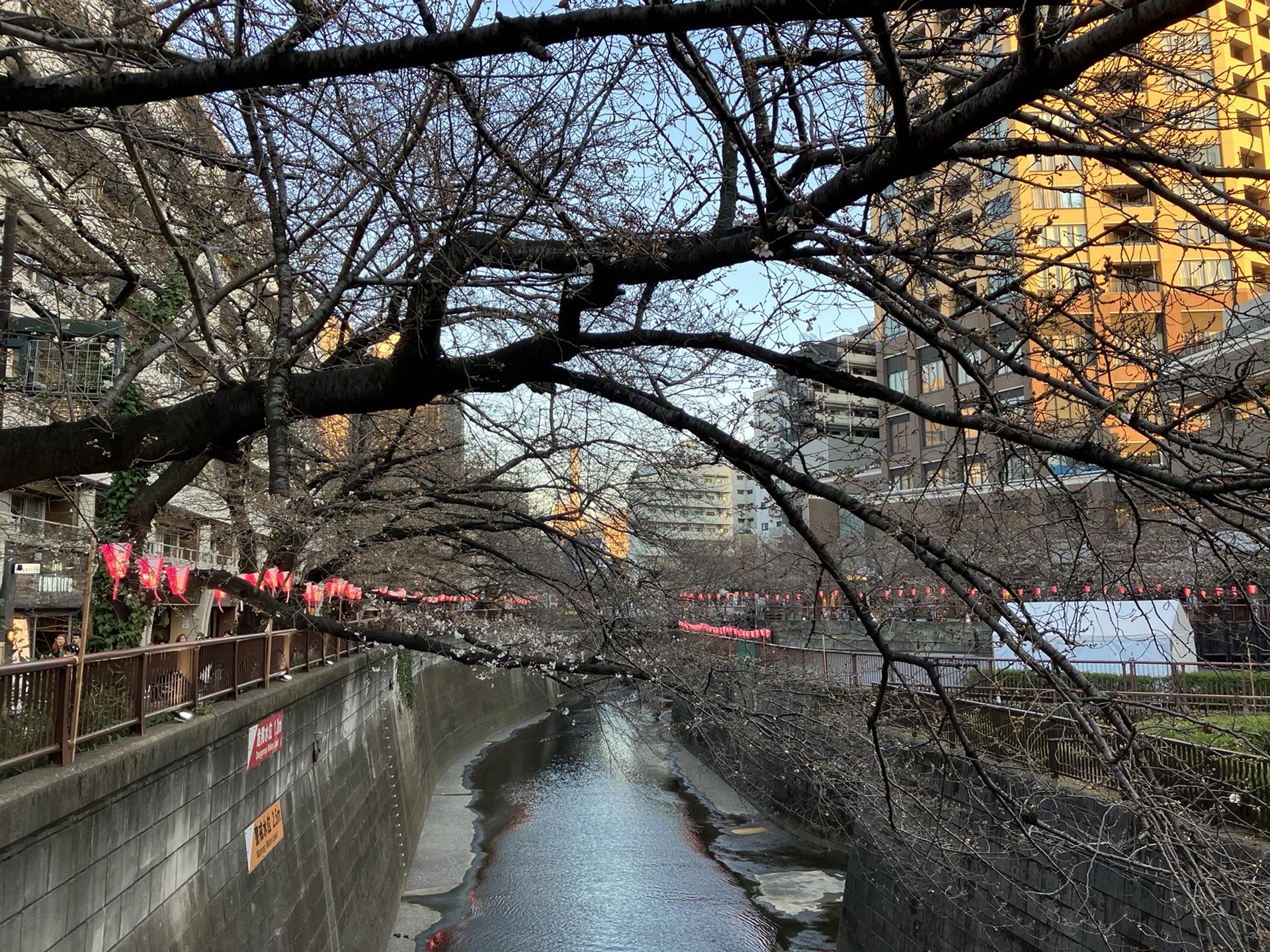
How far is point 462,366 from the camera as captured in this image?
5.98m

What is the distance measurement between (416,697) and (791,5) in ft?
90.2

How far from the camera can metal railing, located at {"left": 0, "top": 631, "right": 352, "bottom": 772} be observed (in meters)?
5.39

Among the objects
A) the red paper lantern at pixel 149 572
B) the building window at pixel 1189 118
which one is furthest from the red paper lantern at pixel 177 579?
the building window at pixel 1189 118

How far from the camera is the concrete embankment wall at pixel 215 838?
17.2 feet

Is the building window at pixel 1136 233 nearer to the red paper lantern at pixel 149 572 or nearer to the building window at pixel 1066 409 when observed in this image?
the building window at pixel 1066 409

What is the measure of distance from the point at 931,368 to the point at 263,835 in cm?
1280

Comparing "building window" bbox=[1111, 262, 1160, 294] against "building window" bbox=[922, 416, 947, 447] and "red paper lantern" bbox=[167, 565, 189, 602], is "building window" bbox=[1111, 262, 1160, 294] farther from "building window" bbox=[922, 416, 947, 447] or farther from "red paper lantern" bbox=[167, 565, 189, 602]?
"red paper lantern" bbox=[167, 565, 189, 602]

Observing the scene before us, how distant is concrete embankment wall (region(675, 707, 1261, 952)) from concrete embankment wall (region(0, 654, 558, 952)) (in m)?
4.48

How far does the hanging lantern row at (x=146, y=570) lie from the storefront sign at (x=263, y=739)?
164 centimetres

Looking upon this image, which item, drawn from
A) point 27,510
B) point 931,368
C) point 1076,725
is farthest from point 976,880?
point 27,510

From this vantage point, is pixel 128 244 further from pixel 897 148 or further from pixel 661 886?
pixel 661 886

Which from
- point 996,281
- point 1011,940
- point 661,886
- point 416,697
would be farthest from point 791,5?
point 416,697

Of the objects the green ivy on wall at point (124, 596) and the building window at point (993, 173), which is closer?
the building window at point (993, 173)

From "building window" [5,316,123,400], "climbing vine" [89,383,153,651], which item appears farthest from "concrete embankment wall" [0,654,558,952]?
"building window" [5,316,123,400]
